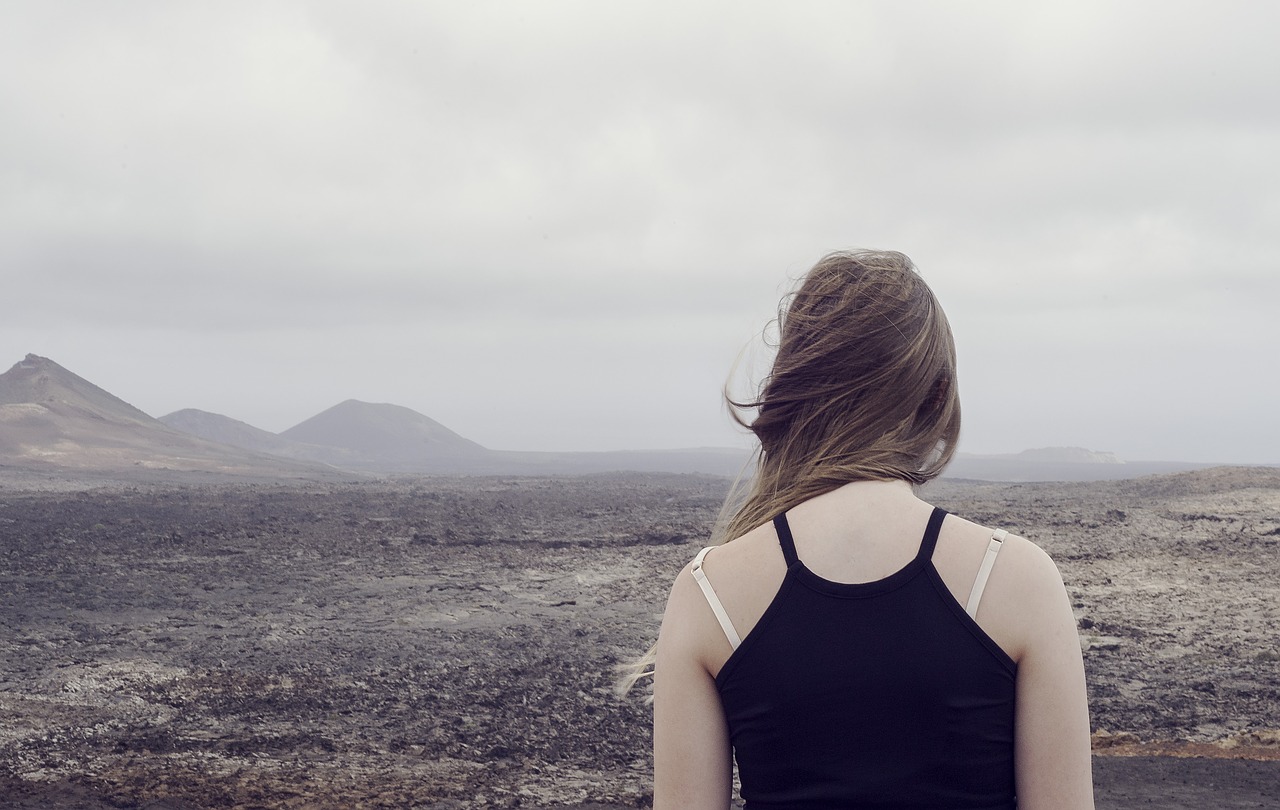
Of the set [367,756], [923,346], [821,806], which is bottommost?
[367,756]

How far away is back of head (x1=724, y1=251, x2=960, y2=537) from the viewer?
51.2 inches

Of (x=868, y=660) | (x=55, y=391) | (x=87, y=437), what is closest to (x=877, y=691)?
(x=868, y=660)

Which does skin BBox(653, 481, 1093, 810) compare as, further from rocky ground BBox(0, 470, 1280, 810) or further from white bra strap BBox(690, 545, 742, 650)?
rocky ground BBox(0, 470, 1280, 810)

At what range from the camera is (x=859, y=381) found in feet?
4.34

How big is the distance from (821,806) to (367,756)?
6774mm

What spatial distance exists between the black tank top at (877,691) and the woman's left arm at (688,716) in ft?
0.15

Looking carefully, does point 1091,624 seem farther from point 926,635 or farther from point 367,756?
point 926,635

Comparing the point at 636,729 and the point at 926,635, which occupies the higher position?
the point at 926,635

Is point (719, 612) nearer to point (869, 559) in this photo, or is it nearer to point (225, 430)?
point (869, 559)

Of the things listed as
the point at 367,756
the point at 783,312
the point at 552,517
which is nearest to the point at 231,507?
the point at 552,517

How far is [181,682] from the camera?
931cm

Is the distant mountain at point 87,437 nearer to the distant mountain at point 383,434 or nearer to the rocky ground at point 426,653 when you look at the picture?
the rocky ground at point 426,653

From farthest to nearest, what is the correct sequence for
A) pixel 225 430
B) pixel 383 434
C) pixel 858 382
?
pixel 383 434, pixel 225 430, pixel 858 382

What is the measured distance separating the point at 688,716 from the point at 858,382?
479 millimetres
